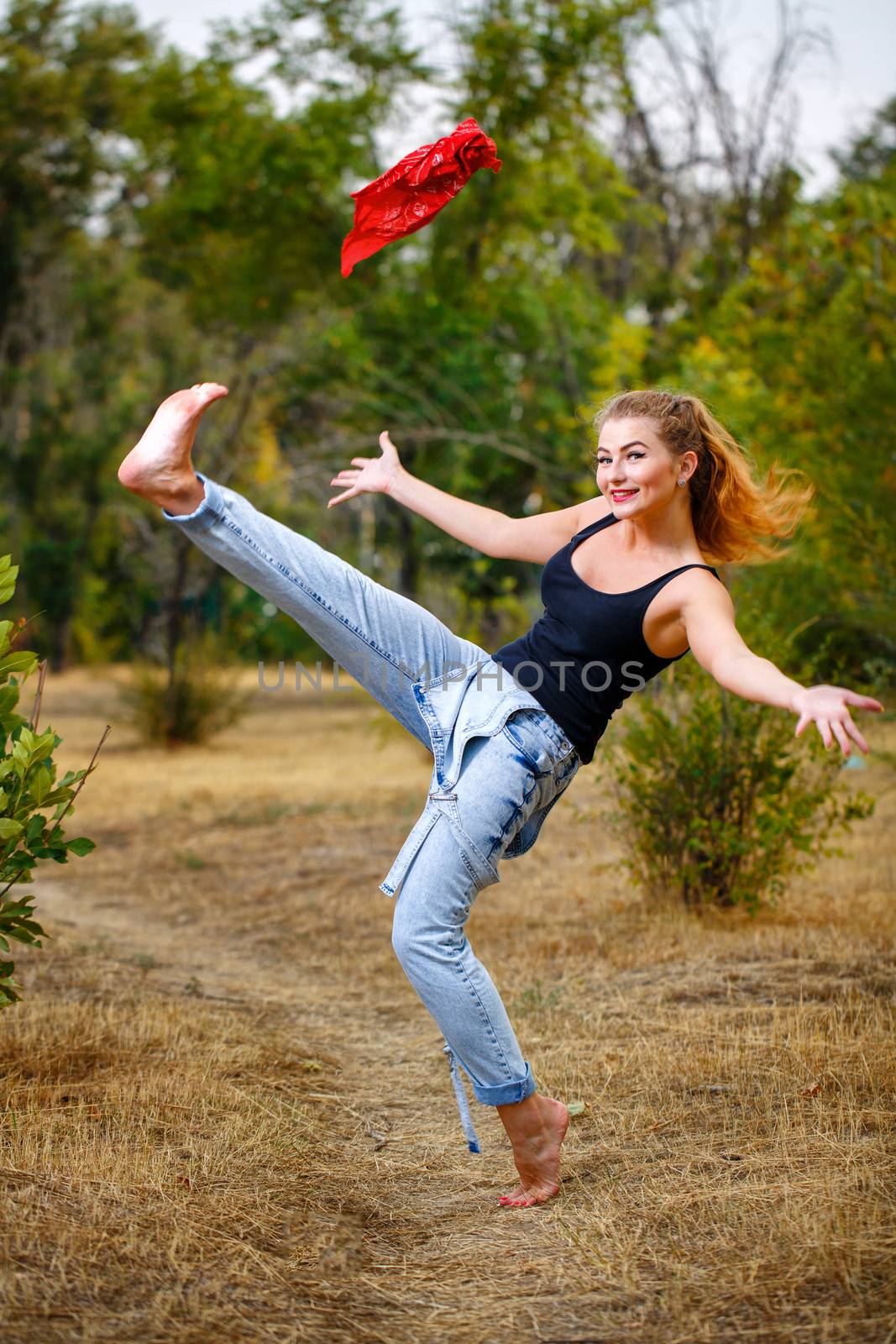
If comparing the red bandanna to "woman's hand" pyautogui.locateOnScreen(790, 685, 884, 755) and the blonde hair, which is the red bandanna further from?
"woman's hand" pyautogui.locateOnScreen(790, 685, 884, 755)

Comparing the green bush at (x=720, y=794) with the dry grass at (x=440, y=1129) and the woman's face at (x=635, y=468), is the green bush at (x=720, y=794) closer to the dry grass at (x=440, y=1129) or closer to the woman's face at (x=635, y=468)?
the dry grass at (x=440, y=1129)

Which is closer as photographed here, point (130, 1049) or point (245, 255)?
point (130, 1049)

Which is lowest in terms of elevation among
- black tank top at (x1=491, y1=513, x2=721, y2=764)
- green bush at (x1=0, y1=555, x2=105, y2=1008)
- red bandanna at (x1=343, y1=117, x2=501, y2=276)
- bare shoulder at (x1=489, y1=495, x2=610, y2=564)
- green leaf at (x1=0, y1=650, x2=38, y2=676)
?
green bush at (x1=0, y1=555, x2=105, y2=1008)

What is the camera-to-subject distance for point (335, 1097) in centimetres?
371

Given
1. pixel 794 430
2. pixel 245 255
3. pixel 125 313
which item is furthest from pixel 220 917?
pixel 125 313

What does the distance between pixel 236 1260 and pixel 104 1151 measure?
58cm

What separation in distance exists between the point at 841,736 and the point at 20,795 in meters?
1.94

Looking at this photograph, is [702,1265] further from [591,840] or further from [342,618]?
[591,840]

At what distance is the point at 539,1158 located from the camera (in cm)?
287

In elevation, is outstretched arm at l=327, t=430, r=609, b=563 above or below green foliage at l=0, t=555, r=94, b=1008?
above

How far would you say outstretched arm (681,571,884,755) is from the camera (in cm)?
219

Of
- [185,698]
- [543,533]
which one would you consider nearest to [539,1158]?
[543,533]

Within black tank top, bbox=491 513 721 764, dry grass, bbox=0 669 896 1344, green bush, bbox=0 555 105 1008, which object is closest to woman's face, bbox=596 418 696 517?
black tank top, bbox=491 513 721 764

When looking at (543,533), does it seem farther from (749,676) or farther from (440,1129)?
(440,1129)
